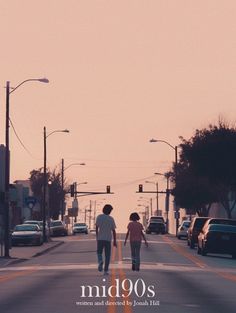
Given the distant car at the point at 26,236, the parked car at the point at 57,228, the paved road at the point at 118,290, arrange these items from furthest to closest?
the parked car at the point at 57,228 < the distant car at the point at 26,236 < the paved road at the point at 118,290

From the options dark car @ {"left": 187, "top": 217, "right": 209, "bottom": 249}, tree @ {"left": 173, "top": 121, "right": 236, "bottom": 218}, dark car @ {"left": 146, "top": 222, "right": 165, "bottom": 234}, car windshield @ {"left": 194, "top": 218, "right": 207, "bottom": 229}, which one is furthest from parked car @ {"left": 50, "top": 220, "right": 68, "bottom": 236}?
car windshield @ {"left": 194, "top": 218, "right": 207, "bottom": 229}

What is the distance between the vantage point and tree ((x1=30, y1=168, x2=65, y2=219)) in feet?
430

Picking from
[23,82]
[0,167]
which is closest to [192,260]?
[23,82]

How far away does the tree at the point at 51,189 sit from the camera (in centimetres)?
13100

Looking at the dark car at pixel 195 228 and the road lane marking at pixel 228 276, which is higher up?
the dark car at pixel 195 228

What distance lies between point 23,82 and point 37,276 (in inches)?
784

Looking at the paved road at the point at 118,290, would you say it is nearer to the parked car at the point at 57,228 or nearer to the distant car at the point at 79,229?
the parked car at the point at 57,228

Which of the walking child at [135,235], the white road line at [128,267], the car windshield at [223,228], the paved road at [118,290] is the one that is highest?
the car windshield at [223,228]

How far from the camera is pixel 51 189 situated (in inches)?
5167

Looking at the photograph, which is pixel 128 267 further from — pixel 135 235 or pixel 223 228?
pixel 223 228

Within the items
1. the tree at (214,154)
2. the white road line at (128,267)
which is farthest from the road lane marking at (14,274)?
the tree at (214,154)

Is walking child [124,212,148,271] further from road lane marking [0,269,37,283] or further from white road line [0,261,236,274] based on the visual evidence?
road lane marking [0,269,37,283]

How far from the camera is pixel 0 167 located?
91188 millimetres

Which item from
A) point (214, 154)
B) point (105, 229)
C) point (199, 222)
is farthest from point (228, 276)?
point (214, 154)
